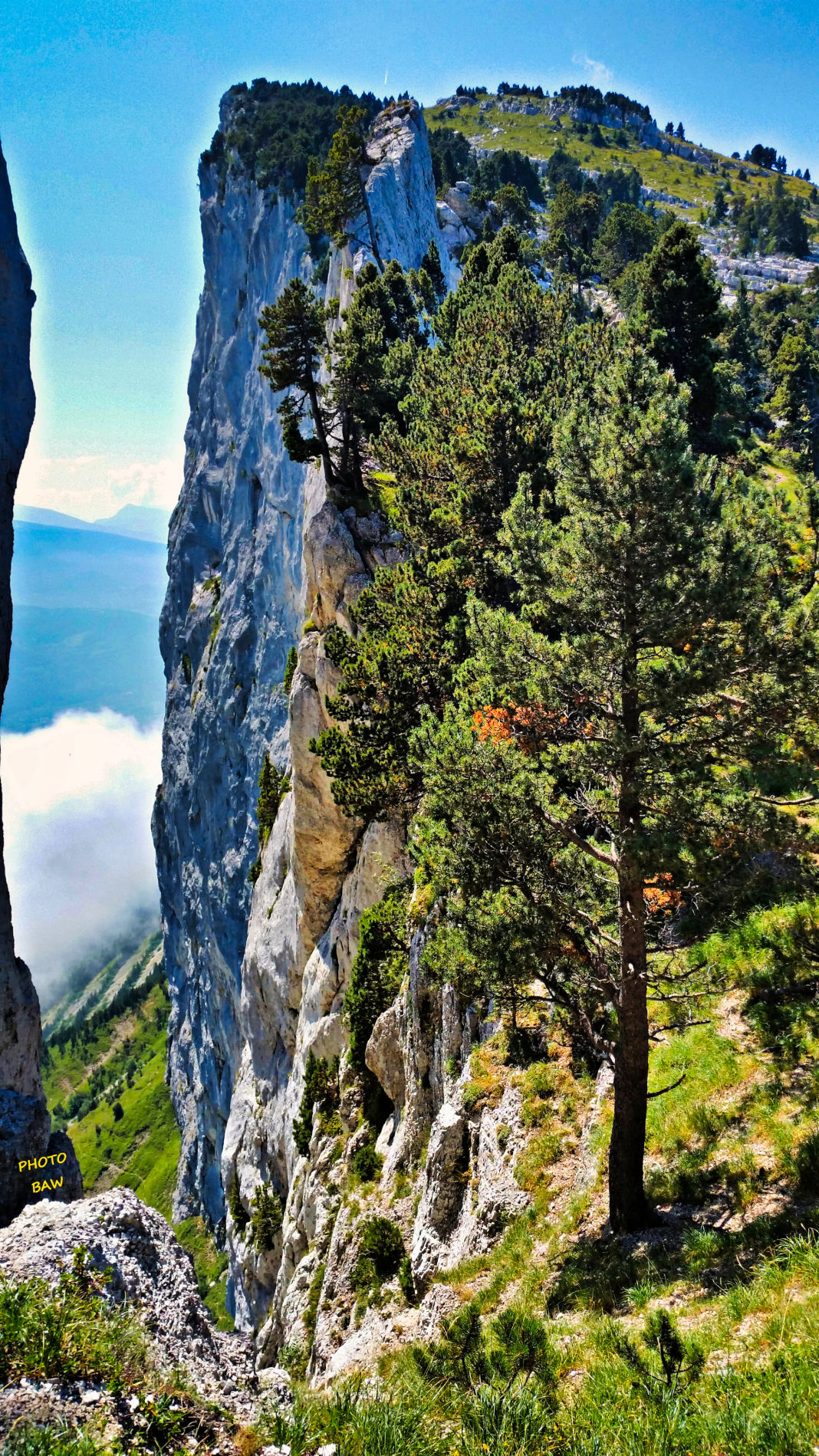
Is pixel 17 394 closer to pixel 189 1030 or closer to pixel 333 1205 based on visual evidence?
pixel 333 1205

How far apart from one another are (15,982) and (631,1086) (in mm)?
38763

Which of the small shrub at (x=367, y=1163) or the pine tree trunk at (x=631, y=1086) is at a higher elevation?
the pine tree trunk at (x=631, y=1086)

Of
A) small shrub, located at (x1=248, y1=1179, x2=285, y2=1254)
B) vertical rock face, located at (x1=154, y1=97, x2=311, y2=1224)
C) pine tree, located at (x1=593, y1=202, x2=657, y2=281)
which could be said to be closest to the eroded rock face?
small shrub, located at (x1=248, y1=1179, x2=285, y2=1254)

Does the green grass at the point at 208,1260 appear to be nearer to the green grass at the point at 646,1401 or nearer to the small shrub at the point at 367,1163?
the small shrub at the point at 367,1163

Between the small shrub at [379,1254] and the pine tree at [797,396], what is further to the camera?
the pine tree at [797,396]

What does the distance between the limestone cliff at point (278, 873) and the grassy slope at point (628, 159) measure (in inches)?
4787

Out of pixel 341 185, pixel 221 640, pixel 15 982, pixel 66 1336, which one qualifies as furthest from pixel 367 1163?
pixel 221 640

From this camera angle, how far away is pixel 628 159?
18725 centimetres

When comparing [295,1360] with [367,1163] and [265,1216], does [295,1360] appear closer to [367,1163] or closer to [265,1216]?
[367,1163]

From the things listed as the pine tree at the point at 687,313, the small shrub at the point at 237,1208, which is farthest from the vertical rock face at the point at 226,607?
the pine tree at the point at 687,313

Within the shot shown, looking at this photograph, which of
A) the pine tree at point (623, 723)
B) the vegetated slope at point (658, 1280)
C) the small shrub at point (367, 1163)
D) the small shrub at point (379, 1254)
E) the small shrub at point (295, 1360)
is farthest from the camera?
the small shrub at point (367, 1163)

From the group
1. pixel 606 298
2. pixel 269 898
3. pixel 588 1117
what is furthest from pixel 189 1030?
pixel 606 298

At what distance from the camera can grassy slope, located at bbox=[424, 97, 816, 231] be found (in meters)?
176

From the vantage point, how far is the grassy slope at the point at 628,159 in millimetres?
175875
